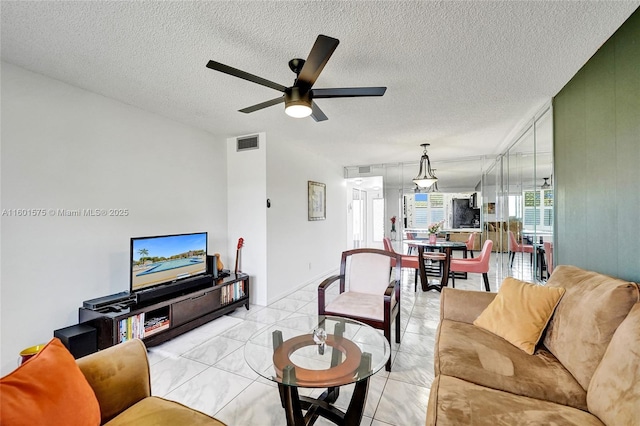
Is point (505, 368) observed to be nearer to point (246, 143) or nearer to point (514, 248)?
point (514, 248)

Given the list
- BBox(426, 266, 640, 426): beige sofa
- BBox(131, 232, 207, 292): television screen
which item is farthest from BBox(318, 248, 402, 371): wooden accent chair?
BBox(131, 232, 207, 292): television screen

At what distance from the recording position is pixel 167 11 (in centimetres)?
160

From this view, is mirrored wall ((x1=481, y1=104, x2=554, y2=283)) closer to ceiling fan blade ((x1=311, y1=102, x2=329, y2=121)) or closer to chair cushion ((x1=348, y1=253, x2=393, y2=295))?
chair cushion ((x1=348, y1=253, x2=393, y2=295))

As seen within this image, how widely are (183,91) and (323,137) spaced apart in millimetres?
2065

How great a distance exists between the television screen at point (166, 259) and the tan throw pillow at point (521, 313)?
9.58ft

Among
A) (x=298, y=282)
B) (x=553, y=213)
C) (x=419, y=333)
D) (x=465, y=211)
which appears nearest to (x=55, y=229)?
(x=298, y=282)

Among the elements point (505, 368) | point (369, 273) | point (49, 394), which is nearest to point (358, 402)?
point (505, 368)

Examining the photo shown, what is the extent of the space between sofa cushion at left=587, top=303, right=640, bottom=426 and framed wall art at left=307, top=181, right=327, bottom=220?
4146 mm

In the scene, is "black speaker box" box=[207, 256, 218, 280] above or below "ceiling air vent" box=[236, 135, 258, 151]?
below

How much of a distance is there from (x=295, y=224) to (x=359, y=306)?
2313 mm

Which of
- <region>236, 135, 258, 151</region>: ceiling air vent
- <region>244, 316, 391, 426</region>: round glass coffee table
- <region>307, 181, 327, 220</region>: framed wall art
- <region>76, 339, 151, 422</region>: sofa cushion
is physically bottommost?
<region>244, 316, 391, 426</region>: round glass coffee table

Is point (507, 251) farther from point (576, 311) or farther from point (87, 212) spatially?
point (87, 212)

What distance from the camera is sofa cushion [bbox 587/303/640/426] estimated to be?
1021 millimetres

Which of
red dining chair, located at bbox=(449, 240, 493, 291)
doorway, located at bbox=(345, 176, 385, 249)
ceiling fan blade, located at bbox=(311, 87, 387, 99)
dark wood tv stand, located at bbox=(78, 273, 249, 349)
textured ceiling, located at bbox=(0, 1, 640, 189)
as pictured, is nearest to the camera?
textured ceiling, located at bbox=(0, 1, 640, 189)
